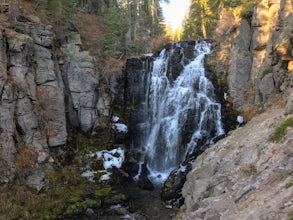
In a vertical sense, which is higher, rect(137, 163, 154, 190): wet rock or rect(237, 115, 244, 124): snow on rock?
rect(237, 115, 244, 124): snow on rock

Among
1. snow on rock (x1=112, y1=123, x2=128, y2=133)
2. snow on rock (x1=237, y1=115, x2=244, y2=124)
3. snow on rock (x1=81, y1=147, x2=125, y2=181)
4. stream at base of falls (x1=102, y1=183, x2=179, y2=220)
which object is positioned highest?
snow on rock (x1=237, y1=115, x2=244, y2=124)

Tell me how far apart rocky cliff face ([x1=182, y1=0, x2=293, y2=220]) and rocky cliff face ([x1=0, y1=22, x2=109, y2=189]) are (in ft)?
27.3

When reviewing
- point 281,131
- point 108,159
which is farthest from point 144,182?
point 281,131

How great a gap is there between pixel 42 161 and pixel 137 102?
8.56 metres

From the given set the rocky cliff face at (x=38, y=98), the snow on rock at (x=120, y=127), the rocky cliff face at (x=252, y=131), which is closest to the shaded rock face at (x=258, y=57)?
the rocky cliff face at (x=252, y=131)

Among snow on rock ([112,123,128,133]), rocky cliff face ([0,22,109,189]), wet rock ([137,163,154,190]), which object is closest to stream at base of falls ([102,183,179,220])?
wet rock ([137,163,154,190])

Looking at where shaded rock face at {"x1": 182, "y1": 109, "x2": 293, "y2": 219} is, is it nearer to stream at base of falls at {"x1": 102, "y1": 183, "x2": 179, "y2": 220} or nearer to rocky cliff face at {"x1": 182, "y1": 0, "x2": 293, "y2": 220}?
rocky cliff face at {"x1": 182, "y1": 0, "x2": 293, "y2": 220}

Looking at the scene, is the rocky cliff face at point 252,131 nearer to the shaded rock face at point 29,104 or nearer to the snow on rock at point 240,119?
the snow on rock at point 240,119

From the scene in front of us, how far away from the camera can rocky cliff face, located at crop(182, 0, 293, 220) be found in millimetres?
7895

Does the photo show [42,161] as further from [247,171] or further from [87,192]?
[247,171]

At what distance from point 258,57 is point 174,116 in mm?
6398

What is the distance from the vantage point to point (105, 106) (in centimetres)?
2267

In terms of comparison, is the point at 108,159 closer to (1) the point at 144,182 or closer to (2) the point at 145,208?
(1) the point at 144,182

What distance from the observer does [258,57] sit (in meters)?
19.4
